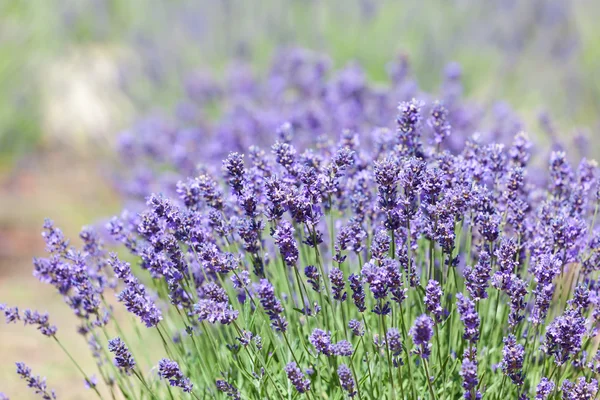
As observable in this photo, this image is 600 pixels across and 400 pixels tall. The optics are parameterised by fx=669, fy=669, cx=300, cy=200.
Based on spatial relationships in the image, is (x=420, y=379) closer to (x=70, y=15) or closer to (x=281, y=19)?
(x=281, y=19)

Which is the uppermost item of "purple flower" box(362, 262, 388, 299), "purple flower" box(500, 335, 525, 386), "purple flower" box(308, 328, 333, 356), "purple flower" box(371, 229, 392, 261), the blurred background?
the blurred background

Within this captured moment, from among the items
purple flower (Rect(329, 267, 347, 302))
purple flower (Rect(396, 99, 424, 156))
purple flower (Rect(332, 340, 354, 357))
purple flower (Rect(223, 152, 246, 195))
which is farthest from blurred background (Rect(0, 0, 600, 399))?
purple flower (Rect(332, 340, 354, 357))

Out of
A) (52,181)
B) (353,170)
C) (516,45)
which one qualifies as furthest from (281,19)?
(353,170)

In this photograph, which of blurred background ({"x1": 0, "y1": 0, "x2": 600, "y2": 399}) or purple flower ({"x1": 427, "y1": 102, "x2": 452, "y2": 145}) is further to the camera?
blurred background ({"x1": 0, "y1": 0, "x2": 600, "y2": 399})

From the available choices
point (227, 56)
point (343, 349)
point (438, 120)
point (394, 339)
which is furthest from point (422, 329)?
point (227, 56)

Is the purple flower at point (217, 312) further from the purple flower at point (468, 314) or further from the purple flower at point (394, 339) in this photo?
the purple flower at point (468, 314)

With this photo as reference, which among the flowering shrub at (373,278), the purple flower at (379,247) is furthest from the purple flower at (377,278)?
the purple flower at (379,247)

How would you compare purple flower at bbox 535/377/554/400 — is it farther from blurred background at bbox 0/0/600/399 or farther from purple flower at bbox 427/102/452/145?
blurred background at bbox 0/0/600/399

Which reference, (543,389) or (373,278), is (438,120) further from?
(543,389)
